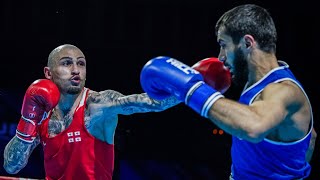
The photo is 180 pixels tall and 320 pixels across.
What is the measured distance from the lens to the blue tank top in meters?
1.83

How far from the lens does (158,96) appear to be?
2037 millimetres

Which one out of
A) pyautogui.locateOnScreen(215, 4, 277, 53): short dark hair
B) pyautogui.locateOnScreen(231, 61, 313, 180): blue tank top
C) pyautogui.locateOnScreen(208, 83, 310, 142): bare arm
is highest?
pyautogui.locateOnScreen(215, 4, 277, 53): short dark hair

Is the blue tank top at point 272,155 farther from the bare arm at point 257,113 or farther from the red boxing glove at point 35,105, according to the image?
the red boxing glove at point 35,105

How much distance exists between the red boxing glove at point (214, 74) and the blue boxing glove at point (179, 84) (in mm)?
377

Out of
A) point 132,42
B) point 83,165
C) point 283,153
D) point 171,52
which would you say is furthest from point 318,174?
point 283,153

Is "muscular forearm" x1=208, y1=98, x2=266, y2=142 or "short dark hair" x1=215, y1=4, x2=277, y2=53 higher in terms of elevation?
"short dark hair" x1=215, y1=4, x2=277, y2=53

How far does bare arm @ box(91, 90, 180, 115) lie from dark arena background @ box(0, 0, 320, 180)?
2.88 metres

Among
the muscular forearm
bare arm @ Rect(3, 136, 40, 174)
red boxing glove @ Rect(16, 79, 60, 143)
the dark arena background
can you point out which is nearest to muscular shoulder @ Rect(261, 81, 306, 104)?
the muscular forearm

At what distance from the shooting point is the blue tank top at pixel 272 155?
72.0 inches

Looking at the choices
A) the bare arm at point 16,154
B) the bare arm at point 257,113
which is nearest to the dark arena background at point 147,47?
the bare arm at point 16,154

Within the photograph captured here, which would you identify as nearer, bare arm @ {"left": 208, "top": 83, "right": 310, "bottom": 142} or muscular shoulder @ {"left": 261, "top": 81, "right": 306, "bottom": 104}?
bare arm @ {"left": 208, "top": 83, "right": 310, "bottom": 142}

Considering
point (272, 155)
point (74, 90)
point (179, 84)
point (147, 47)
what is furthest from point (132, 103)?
point (147, 47)

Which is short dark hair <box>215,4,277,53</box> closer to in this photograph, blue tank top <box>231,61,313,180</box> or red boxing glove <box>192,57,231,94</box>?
blue tank top <box>231,61,313,180</box>

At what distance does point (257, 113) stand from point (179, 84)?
34 cm
